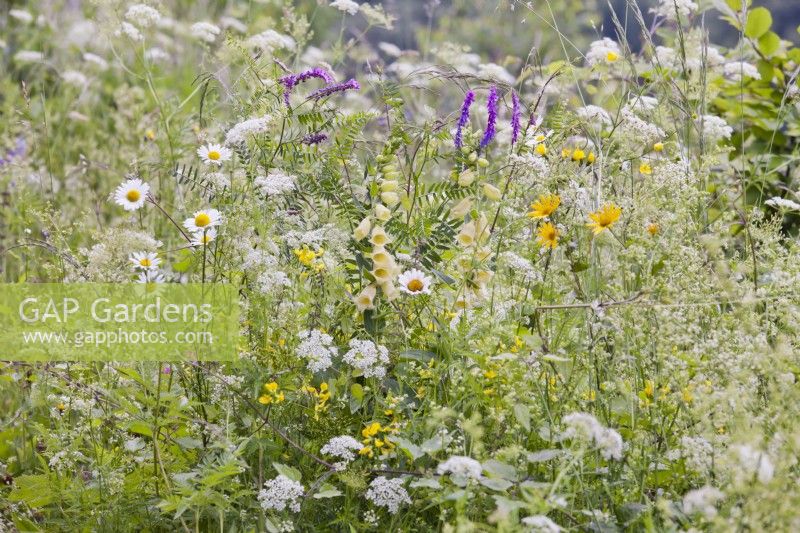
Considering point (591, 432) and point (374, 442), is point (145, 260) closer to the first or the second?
point (374, 442)

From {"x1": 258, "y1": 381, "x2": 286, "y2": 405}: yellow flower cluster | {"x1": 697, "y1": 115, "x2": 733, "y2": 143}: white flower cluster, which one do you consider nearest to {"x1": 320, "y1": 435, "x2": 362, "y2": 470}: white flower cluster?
{"x1": 258, "y1": 381, "x2": 286, "y2": 405}: yellow flower cluster

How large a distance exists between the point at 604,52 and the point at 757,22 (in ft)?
2.47

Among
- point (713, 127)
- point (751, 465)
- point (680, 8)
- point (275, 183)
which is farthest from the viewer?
point (680, 8)

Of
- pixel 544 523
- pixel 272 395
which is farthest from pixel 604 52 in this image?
pixel 544 523

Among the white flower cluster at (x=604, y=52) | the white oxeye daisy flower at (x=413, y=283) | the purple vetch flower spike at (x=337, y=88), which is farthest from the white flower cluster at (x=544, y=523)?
the white flower cluster at (x=604, y=52)

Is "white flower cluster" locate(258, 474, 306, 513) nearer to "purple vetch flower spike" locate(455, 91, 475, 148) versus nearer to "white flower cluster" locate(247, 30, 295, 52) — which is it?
"purple vetch flower spike" locate(455, 91, 475, 148)

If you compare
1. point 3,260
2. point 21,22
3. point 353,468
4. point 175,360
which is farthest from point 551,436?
point 21,22

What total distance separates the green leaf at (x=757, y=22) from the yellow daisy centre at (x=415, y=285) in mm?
1953

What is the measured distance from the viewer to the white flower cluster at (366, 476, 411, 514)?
1821mm

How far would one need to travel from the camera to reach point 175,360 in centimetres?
203

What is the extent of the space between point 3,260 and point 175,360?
158 centimetres

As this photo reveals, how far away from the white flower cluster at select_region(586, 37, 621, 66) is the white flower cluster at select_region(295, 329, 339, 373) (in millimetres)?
1513

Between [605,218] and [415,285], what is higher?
[605,218]

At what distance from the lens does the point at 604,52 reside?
9.94ft
